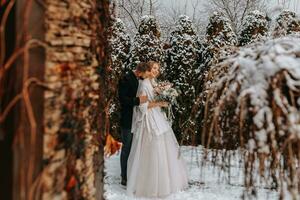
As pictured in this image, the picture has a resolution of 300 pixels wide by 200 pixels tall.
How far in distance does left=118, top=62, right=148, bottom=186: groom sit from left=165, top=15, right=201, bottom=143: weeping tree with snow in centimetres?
296

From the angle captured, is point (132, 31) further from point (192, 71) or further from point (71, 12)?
point (71, 12)

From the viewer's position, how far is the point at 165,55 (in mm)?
10414

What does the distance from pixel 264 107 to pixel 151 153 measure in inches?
129

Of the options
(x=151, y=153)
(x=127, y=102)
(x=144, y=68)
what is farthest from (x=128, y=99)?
(x=151, y=153)

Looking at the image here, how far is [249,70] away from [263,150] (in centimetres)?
61

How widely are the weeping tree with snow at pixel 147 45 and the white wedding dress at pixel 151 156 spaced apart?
10.6 ft

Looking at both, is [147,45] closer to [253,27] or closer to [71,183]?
[253,27]

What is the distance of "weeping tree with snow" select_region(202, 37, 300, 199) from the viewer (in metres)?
3.71

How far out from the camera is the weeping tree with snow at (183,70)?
10.1 m

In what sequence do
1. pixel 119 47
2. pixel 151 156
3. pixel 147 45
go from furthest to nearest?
pixel 119 47, pixel 147 45, pixel 151 156

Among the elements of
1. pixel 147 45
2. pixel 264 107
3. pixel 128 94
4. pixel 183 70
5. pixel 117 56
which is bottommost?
pixel 264 107

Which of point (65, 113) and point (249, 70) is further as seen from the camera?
point (249, 70)

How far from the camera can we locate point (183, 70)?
10023mm

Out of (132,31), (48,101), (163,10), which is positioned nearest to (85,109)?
(48,101)
